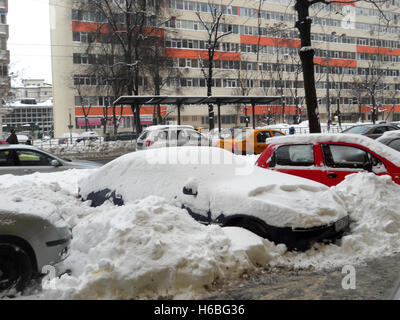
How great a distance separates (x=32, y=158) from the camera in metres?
10.4

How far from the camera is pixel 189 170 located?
5.61 metres

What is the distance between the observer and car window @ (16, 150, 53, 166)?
406 inches

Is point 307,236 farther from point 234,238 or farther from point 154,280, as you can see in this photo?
point 154,280

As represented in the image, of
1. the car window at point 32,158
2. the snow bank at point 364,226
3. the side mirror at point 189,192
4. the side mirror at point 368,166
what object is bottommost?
the snow bank at point 364,226

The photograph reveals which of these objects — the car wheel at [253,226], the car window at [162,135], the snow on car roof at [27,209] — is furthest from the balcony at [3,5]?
the car wheel at [253,226]

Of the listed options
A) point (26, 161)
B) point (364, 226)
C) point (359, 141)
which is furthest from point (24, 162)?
point (364, 226)

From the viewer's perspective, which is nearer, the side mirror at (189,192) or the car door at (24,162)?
the side mirror at (189,192)

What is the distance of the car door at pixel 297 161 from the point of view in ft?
23.5

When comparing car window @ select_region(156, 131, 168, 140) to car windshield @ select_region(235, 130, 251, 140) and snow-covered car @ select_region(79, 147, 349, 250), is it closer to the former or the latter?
car windshield @ select_region(235, 130, 251, 140)

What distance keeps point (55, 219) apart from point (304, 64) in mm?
10733

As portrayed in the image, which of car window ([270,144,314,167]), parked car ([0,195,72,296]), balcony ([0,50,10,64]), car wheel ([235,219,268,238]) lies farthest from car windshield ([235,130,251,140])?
balcony ([0,50,10,64])

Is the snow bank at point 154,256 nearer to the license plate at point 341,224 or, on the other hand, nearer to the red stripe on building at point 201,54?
the license plate at point 341,224

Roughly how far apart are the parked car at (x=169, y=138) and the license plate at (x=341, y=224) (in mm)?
12829
